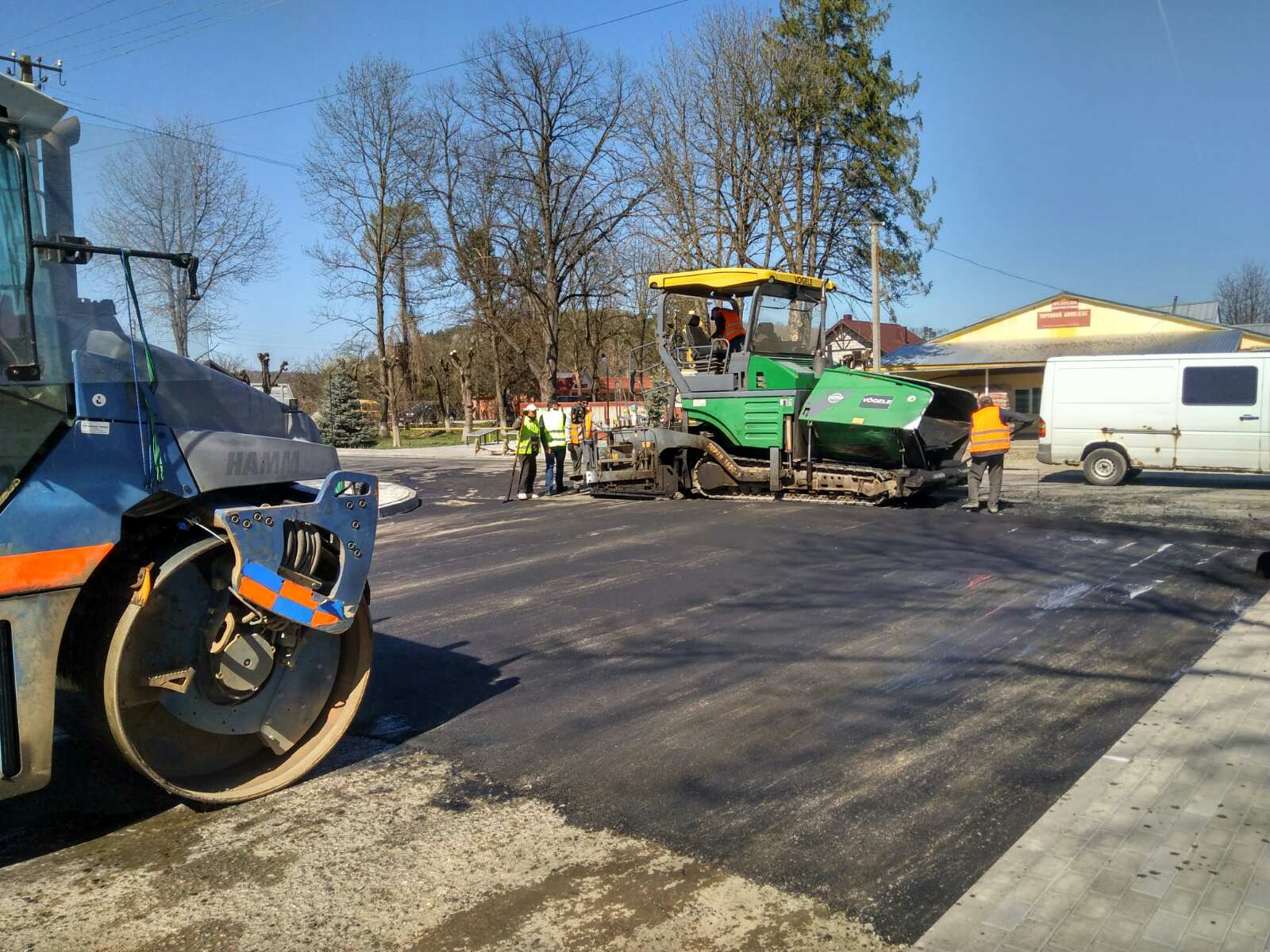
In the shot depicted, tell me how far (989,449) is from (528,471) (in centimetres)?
761

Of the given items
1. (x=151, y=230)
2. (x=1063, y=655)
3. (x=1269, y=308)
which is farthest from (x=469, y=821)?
(x=1269, y=308)

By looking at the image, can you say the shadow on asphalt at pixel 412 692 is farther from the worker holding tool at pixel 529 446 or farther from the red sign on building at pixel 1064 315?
the red sign on building at pixel 1064 315

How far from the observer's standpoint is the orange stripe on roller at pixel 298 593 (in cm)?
398

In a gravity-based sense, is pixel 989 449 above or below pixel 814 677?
above

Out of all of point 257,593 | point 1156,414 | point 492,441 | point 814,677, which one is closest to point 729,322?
point 1156,414

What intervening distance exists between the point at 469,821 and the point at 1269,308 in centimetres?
8113

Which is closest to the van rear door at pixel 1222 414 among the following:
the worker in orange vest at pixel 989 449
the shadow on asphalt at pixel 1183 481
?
A: the shadow on asphalt at pixel 1183 481

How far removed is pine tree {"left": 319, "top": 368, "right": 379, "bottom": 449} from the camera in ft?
132

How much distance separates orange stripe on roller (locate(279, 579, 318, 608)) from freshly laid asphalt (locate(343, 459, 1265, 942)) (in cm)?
128

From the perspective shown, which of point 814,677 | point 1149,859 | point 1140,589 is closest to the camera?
point 1149,859

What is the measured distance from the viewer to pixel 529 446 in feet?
54.9

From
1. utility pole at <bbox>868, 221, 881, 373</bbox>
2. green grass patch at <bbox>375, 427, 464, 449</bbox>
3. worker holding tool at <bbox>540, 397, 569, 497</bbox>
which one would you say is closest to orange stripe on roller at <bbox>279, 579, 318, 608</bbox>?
worker holding tool at <bbox>540, 397, 569, 497</bbox>

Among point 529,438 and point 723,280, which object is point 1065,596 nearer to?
point 723,280

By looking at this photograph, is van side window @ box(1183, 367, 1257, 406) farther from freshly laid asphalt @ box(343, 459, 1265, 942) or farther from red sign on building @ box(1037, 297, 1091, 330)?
red sign on building @ box(1037, 297, 1091, 330)
